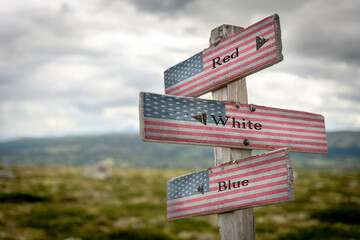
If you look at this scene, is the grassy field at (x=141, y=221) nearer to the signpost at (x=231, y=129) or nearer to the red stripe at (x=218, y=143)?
the red stripe at (x=218, y=143)

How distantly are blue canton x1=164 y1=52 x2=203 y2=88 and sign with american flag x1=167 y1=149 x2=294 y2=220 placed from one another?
1.35m

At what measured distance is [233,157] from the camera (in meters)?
3.46

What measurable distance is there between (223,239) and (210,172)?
82 centimetres

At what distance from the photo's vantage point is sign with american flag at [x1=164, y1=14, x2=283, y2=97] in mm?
3148

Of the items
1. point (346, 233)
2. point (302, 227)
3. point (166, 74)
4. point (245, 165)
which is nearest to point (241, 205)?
point (245, 165)

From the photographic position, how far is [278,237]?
10242mm

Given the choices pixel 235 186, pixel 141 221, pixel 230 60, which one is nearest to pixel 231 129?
pixel 235 186

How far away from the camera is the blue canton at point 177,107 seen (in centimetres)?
283

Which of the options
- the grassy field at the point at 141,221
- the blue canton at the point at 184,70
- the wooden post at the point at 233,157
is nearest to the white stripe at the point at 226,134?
the wooden post at the point at 233,157

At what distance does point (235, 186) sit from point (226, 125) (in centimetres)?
70

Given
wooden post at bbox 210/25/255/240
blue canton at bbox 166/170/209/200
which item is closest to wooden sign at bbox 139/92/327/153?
wooden post at bbox 210/25/255/240

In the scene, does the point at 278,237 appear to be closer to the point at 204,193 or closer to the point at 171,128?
the point at 204,193

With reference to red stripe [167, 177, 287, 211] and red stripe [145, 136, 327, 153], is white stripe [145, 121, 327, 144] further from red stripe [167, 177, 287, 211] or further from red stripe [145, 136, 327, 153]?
red stripe [167, 177, 287, 211]

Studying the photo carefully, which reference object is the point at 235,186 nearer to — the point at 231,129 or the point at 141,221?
the point at 231,129
